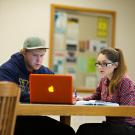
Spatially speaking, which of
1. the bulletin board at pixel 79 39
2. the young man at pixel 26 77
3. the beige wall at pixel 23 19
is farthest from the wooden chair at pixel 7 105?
the bulletin board at pixel 79 39

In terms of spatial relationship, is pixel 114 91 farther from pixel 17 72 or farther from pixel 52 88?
pixel 17 72

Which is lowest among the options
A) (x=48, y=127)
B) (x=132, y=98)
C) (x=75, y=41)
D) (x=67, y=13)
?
(x=48, y=127)

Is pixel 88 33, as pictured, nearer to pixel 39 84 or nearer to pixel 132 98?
pixel 132 98

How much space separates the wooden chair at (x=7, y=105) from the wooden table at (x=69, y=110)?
0.15 m

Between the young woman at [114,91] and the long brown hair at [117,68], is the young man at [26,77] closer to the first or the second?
the young woman at [114,91]

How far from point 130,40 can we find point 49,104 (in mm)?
2844

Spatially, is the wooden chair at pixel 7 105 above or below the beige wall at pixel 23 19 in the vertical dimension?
below

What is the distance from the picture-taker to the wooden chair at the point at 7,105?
1.62 metres

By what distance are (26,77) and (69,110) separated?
0.92 meters

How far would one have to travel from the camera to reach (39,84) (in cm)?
211

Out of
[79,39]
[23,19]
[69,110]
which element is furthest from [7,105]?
[79,39]

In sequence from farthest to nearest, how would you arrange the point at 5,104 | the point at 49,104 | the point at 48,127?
the point at 48,127
the point at 49,104
the point at 5,104

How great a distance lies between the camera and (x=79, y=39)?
4.38 metres

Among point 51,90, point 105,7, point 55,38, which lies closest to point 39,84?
point 51,90
